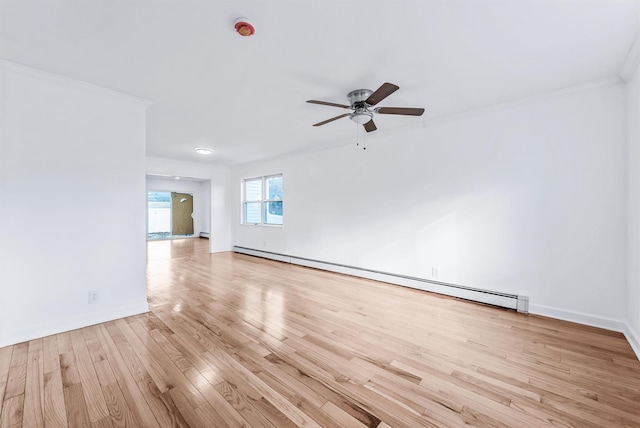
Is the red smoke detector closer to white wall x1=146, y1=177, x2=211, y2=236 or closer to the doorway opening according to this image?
white wall x1=146, y1=177, x2=211, y2=236

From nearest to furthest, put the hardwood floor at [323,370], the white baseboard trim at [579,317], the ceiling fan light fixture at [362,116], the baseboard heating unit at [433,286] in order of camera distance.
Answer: the hardwood floor at [323,370], the white baseboard trim at [579,317], the ceiling fan light fixture at [362,116], the baseboard heating unit at [433,286]

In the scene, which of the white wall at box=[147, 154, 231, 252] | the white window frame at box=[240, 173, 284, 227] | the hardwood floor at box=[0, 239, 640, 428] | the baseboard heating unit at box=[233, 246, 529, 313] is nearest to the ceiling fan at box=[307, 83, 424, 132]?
the hardwood floor at box=[0, 239, 640, 428]

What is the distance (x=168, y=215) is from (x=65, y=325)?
30.3ft

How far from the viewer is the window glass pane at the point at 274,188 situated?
6.20m

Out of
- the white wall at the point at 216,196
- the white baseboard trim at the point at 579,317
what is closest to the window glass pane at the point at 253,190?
the white wall at the point at 216,196

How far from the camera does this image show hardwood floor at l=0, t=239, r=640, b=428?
1471 millimetres

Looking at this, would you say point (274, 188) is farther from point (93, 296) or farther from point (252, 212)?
point (93, 296)

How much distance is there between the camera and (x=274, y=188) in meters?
6.34

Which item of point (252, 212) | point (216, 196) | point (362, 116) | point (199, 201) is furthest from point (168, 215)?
point (362, 116)

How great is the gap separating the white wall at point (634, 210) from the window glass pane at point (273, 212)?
5387 mm

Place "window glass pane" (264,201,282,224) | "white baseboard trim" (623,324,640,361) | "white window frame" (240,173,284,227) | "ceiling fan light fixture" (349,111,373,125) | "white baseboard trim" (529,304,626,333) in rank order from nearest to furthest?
"white baseboard trim" (623,324,640,361) < "white baseboard trim" (529,304,626,333) < "ceiling fan light fixture" (349,111,373,125) < "window glass pane" (264,201,282,224) < "white window frame" (240,173,284,227)

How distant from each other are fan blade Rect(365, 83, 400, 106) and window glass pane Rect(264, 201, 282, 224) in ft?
13.2

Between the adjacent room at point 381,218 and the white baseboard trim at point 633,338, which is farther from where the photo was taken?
the white baseboard trim at point 633,338

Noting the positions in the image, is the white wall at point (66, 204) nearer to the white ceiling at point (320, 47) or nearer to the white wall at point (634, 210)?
the white ceiling at point (320, 47)
